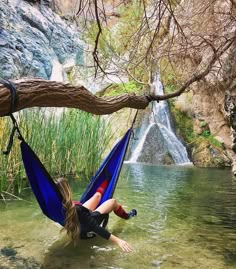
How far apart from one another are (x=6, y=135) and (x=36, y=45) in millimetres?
8584

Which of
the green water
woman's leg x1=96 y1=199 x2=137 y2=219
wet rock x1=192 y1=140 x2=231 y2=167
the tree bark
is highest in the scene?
the tree bark

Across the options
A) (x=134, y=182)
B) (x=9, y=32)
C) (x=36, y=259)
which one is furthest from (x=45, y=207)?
(x=9, y=32)

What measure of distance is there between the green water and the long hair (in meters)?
0.15

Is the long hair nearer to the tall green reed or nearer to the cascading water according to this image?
the tall green reed

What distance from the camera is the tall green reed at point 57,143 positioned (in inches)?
153

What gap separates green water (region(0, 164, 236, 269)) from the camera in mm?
2291

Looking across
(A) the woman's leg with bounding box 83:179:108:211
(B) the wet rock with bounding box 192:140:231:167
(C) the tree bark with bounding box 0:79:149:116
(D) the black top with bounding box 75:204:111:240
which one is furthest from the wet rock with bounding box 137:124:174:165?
(C) the tree bark with bounding box 0:79:149:116

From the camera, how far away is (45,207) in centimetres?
235

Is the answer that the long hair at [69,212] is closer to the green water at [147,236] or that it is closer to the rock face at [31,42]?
the green water at [147,236]

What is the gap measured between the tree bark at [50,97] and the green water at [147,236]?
908mm

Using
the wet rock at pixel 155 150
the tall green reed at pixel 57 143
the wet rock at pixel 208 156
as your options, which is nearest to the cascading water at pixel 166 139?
the wet rock at pixel 155 150

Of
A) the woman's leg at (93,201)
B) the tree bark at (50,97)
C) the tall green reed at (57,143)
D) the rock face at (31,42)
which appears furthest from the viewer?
the rock face at (31,42)

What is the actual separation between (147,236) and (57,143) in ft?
7.40

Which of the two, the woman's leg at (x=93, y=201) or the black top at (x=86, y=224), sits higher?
the woman's leg at (x=93, y=201)
